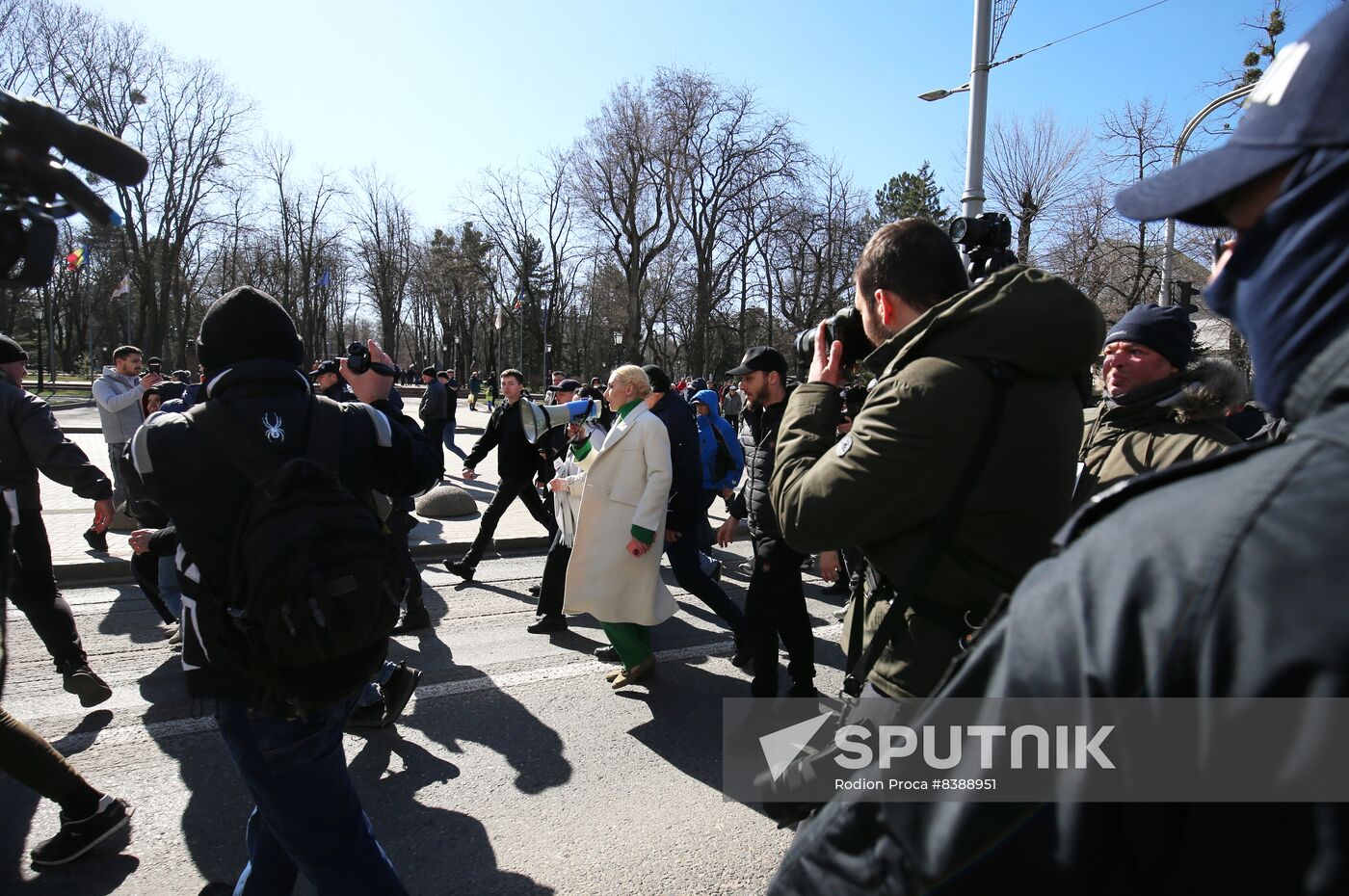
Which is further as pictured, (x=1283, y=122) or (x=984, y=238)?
(x=984, y=238)

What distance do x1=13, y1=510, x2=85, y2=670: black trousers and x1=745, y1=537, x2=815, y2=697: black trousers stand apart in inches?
145

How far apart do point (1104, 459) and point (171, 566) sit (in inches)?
203

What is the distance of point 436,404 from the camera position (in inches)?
570

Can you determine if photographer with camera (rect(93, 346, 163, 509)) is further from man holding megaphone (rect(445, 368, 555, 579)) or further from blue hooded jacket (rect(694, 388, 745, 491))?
blue hooded jacket (rect(694, 388, 745, 491))

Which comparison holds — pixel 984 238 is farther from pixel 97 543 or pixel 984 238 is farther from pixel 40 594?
pixel 97 543

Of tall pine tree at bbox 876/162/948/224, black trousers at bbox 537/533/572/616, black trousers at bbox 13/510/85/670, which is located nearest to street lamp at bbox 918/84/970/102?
black trousers at bbox 537/533/572/616

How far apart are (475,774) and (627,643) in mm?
1271

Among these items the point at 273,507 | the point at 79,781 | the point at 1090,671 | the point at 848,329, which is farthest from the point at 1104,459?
the point at 79,781

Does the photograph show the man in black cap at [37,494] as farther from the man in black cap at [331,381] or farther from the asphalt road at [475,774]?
the man in black cap at [331,381]

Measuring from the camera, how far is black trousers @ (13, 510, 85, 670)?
13.3 feet

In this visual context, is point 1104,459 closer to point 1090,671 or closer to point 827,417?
point 827,417

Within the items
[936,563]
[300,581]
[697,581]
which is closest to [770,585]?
[697,581]

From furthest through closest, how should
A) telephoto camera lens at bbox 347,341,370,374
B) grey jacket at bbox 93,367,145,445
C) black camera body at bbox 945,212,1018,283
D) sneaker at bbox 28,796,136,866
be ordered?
1. grey jacket at bbox 93,367,145,445
2. telephoto camera lens at bbox 347,341,370,374
3. black camera body at bbox 945,212,1018,283
4. sneaker at bbox 28,796,136,866

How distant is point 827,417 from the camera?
2.19 m
